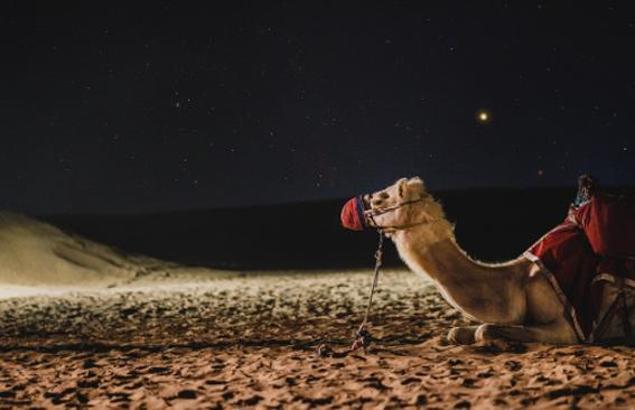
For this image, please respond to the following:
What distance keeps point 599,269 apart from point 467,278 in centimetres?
102

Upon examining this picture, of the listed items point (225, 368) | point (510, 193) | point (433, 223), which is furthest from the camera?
point (510, 193)

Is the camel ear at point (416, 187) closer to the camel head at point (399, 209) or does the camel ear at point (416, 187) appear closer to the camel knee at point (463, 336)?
the camel head at point (399, 209)

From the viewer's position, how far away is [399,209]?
4633mm

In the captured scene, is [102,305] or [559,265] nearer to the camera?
[559,265]

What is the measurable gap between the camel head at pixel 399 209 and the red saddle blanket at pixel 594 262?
1.09 metres

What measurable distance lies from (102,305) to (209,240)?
28096mm

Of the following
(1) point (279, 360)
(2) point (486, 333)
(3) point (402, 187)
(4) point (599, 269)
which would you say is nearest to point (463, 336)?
(2) point (486, 333)

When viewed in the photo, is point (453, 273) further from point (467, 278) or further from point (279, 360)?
point (279, 360)

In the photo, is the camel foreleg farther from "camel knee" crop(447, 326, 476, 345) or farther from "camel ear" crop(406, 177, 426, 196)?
"camel ear" crop(406, 177, 426, 196)

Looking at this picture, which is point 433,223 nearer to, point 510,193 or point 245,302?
point 245,302

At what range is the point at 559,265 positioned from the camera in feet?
16.0

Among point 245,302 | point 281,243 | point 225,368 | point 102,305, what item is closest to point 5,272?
point 102,305

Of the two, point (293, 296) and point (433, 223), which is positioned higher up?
point (433, 223)

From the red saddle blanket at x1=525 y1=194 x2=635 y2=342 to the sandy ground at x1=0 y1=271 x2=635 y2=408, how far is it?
0.99ft
